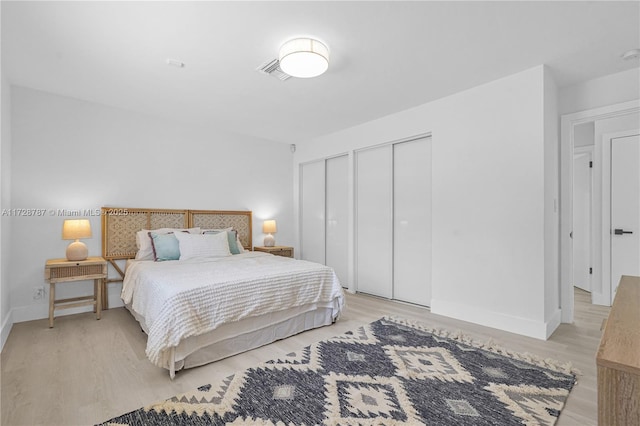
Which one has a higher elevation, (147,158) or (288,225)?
(147,158)

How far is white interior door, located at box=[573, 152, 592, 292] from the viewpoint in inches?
183

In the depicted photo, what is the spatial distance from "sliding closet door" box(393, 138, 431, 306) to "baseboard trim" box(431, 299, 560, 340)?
1.08 feet

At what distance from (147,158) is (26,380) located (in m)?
2.81

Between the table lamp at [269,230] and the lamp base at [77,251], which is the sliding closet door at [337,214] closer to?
the table lamp at [269,230]

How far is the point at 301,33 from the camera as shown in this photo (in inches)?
91.5

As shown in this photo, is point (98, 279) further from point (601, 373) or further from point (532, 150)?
point (532, 150)

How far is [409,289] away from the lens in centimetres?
405

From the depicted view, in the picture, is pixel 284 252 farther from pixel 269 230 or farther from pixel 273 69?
pixel 273 69

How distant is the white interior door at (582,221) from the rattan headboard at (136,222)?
530cm

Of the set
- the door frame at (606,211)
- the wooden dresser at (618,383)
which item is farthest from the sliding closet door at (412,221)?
the wooden dresser at (618,383)

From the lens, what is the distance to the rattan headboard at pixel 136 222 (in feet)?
12.5

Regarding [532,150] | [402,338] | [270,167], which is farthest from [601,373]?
[270,167]

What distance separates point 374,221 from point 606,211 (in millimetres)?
2885

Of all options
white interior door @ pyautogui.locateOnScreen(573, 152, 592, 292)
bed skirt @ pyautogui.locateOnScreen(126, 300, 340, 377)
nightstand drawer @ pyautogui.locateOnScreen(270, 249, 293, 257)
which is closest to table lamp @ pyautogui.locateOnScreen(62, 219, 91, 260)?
bed skirt @ pyautogui.locateOnScreen(126, 300, 340, 377)
